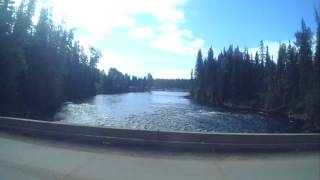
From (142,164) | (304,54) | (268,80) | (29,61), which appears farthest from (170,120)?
(268,80)

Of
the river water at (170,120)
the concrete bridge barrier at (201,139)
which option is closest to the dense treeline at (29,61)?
the river water at (170,120)

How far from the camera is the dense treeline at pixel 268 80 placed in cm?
6216

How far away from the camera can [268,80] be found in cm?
9469

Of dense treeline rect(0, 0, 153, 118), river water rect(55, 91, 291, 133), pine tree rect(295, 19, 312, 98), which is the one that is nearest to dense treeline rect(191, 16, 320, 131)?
pine tree rect(295, 19, 312, 98)

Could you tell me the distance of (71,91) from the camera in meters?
99.4

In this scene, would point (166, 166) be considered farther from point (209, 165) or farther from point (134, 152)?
point (134, 152)

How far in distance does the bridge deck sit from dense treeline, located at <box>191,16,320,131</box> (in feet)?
126

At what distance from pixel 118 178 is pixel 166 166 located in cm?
136

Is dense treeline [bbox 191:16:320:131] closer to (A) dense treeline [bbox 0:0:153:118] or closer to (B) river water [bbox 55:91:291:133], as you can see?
(B) river water [bbox 55:91:291:133]

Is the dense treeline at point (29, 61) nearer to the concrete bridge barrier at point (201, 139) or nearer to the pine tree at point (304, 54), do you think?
the concrete bridge barrier at point (201, 139)

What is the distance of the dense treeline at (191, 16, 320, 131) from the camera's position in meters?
62.2

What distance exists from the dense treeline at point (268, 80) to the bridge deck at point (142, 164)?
38308 mm

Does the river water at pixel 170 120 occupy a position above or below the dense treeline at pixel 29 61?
below

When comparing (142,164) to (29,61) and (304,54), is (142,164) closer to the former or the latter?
(29,61)
